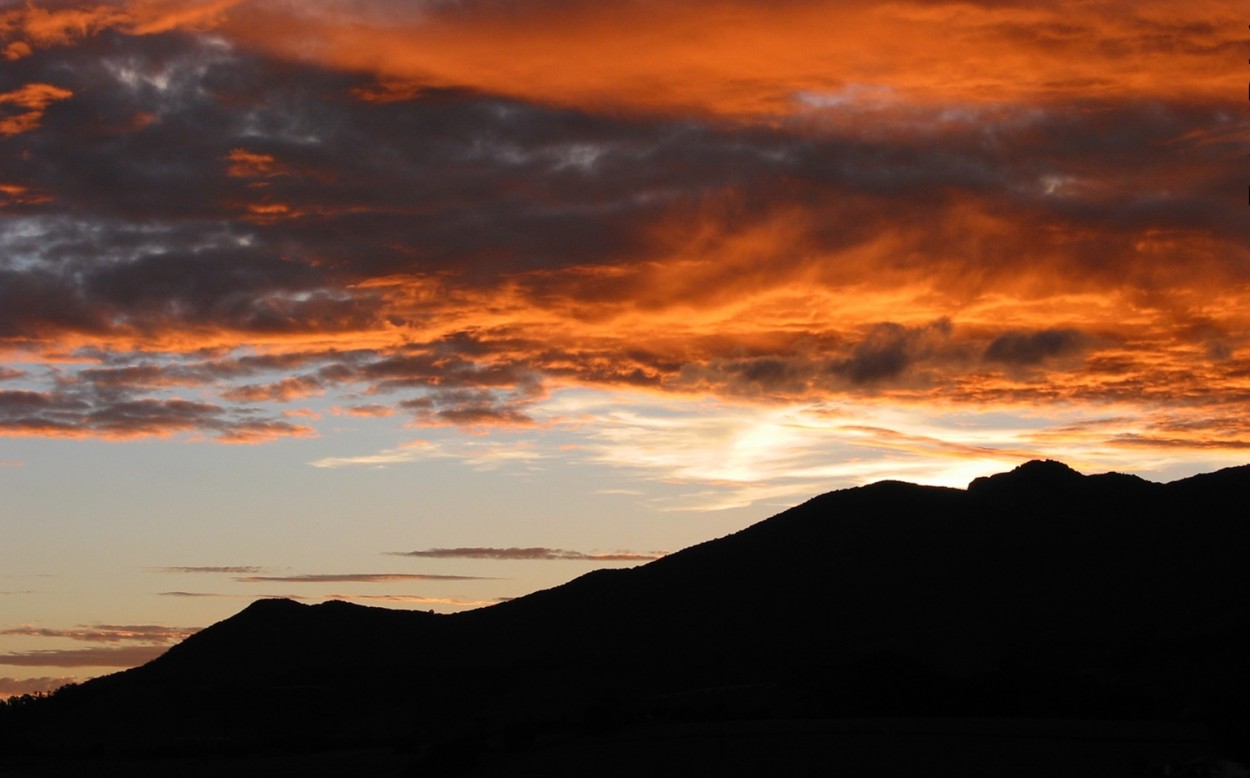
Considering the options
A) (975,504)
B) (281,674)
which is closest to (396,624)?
(281,674)

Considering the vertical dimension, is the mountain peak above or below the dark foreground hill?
above

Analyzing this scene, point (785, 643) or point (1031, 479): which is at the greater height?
point (1031, 479)

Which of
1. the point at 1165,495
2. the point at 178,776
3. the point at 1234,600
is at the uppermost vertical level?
the point at 1165,495

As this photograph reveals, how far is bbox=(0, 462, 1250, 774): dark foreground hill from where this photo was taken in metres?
84.1

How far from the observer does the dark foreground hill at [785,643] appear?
84.1 m

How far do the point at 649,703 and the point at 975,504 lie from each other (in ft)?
200

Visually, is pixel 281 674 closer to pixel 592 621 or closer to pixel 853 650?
pixel 592 621

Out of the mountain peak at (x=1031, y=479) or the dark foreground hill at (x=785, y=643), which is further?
the mountain peak at (x=1031, y=479)

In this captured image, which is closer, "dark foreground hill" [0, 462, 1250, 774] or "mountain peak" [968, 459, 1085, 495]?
"dark foreground hill" [0, 462, 1250, 774]

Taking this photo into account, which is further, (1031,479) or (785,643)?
(1031,479)

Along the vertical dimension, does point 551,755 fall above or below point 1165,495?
below

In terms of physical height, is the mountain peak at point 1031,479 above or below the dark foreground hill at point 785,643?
above

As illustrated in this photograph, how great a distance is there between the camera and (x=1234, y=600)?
112562mm

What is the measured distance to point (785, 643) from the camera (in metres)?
126
